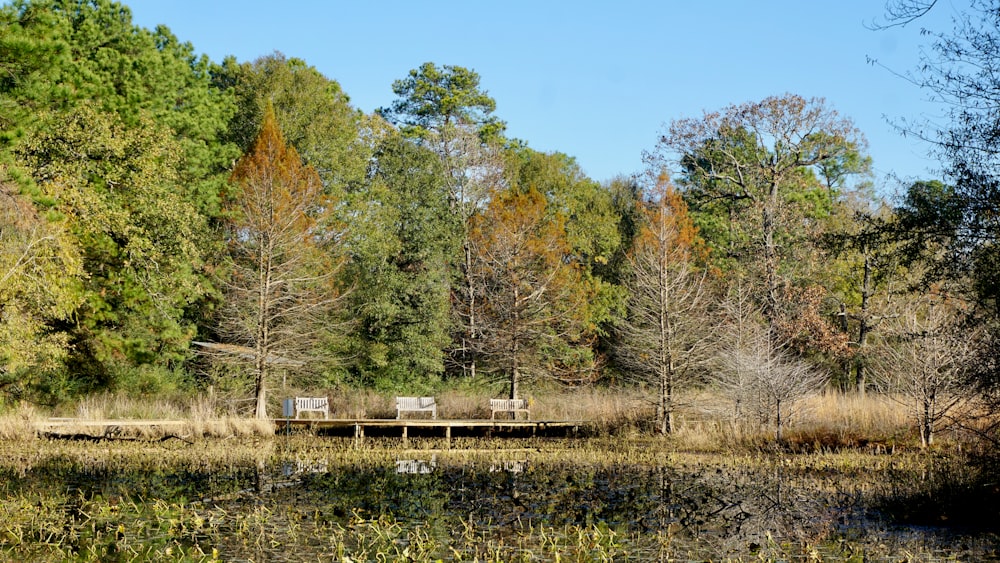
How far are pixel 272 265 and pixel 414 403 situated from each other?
6.54m

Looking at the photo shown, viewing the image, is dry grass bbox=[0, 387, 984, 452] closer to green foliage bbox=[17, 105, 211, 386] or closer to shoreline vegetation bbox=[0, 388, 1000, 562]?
shoreline vegetation bbox=[0, 388, 1000, 562]

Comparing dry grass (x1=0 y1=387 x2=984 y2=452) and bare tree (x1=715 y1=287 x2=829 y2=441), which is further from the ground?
→ bare tree (x1=715 y1=287 x2=829 y2=441)

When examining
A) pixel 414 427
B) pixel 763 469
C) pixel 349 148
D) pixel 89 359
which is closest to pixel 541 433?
pixel 414 427

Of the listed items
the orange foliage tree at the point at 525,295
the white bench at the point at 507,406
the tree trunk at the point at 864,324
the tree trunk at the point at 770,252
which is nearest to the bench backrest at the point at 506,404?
the white bench at the point at 507,406

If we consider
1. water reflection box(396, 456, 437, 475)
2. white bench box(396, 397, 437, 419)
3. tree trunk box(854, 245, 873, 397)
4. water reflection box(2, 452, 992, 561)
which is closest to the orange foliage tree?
white bench box(396, 397, 437, 419)

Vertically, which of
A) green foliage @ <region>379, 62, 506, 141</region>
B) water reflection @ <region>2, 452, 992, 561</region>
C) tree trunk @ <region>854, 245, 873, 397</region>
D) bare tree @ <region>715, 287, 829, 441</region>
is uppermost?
green foliage @ <region>379, 62, 506, 141</region>

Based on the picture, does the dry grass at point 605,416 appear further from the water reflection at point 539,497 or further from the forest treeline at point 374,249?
the water reflection at point 539,497

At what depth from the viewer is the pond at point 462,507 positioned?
9.94 metres

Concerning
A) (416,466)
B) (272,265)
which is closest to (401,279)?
(272,265)

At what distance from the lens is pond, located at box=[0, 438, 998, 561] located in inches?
391

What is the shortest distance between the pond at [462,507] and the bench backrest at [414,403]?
971 cm

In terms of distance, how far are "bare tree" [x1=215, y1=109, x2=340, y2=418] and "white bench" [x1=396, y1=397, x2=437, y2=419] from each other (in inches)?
150

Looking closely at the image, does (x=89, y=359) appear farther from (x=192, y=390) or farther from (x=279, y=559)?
(x=279, y=559)

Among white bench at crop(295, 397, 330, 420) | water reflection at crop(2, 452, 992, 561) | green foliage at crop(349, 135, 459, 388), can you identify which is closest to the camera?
water reflection at crop(2, 452, 992, 561)
